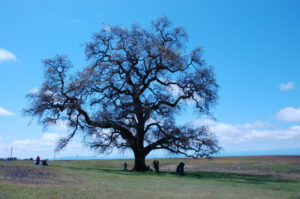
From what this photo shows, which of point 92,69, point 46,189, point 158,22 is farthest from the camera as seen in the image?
point 158,22

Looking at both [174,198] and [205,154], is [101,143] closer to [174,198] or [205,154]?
[205,154]

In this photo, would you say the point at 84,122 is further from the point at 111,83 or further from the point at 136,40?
the point at 136,40

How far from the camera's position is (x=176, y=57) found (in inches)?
1282

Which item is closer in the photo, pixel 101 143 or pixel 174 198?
pixel 174 198

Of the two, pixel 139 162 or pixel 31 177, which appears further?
pixel 139 162

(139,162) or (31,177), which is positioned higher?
(139,162)

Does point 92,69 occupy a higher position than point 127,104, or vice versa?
point 92,69

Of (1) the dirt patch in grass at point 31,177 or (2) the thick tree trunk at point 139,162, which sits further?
(2) the thick tree trunk at point 139,162

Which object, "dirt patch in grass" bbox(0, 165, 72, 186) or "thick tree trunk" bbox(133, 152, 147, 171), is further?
"thick tree trunk" bbox(133, 152, 147, 171)

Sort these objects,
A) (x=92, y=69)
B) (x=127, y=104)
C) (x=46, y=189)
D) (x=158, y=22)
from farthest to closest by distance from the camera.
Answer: (x=158, y=22), (x=92, y=69), (x=127, y=104), (x=46, y=189)

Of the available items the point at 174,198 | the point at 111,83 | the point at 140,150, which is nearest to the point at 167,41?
the point at 111,83

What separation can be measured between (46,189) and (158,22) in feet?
89.8

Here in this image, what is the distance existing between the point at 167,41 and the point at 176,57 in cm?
494

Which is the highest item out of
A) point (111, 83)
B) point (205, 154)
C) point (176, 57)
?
point (176, 57)
